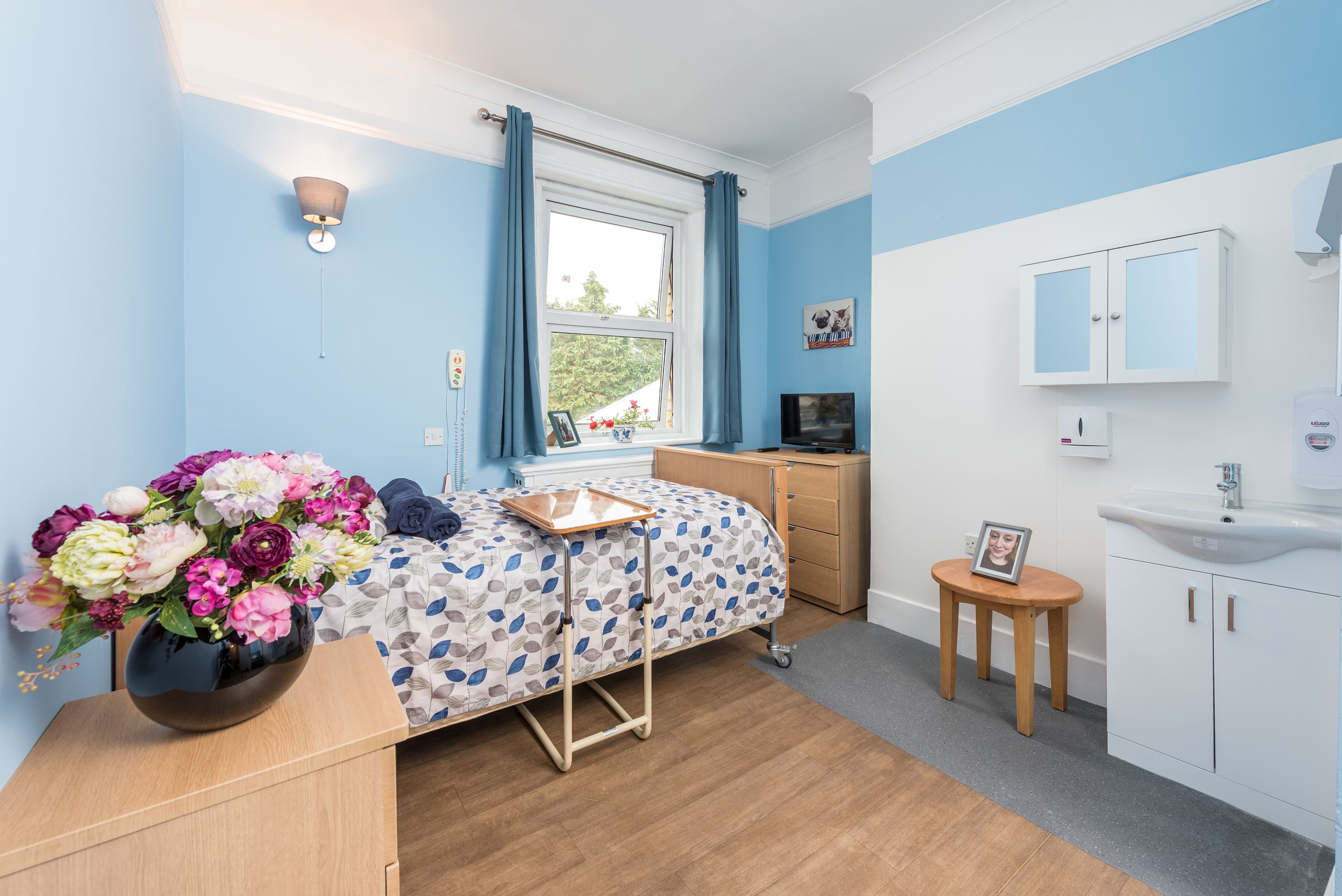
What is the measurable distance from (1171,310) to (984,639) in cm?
140

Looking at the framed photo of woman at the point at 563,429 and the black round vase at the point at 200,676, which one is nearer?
the black round vase at the point at 200,676

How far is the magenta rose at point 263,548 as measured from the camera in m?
0.82

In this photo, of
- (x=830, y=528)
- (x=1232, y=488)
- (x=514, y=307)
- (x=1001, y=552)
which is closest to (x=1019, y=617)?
(x=1001, y=552)

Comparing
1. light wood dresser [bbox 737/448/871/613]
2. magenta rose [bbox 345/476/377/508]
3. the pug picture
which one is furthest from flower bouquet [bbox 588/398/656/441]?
magenta rose [bbox 345/476/377/508]

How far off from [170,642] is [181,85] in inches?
102

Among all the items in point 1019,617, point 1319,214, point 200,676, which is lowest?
point 1019,617

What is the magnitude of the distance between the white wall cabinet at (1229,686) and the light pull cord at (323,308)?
10.6 ft

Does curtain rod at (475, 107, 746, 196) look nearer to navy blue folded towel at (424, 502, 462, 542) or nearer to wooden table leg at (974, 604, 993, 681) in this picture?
navy blue folded towel at (424, 502, 462, 542)

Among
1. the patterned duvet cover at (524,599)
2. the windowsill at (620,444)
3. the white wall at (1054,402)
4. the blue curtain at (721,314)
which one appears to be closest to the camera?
the patterned duvet cover at (524,599)

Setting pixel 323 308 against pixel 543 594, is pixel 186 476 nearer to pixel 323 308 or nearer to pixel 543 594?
pixel 543 594

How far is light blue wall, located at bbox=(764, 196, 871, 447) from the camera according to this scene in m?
3.59

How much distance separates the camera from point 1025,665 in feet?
6.64

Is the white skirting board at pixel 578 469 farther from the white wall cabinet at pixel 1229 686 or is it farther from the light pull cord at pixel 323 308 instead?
the white wall cabinet at pixel 1229 686

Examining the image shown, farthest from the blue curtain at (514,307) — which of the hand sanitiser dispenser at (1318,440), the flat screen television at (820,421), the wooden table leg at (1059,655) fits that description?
the hand sanitiser dispenser at (1318,440)
